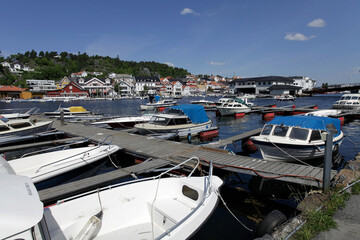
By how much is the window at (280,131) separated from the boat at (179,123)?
286 inches

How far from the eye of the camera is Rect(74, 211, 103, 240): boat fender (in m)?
5.01

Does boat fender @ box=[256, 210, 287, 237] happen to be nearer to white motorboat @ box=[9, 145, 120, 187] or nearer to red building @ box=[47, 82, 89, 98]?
white motorboat @ box=[9, 145, 120, 187]

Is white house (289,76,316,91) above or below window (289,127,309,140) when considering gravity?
above

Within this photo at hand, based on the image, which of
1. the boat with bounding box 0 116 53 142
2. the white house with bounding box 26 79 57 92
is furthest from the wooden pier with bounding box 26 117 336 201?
the white house with bounding box 26 79 57 92

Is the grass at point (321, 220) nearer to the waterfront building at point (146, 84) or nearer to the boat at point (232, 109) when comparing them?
the boat at point (232, 109)

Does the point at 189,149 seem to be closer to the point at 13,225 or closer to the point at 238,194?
the point at 238,194

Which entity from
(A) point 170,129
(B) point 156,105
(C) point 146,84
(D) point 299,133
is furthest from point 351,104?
(C) point 146,84

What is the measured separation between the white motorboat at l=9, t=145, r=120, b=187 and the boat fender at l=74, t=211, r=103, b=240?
13.3ft

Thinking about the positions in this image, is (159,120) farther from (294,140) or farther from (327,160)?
(327,160)

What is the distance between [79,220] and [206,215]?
10.1 ft

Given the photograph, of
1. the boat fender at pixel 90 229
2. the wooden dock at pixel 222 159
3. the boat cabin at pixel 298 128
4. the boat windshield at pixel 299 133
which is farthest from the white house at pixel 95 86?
the boat fender at pixel 90 229

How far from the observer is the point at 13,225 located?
2891 mm

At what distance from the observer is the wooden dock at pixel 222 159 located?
7520 millimetres

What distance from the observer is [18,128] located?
15789 millimetres
